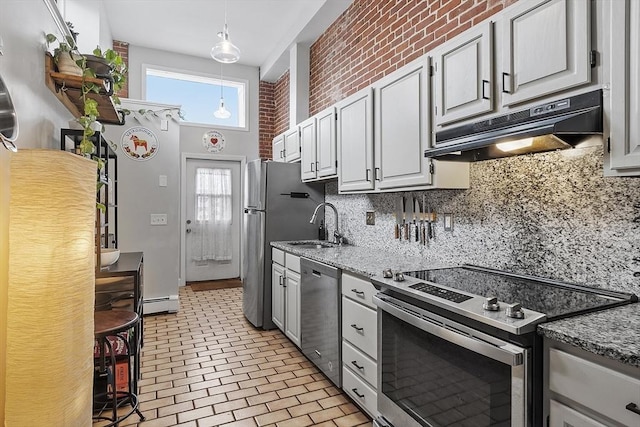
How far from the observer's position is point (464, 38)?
1.84 metres

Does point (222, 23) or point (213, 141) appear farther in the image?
point (213, 141)

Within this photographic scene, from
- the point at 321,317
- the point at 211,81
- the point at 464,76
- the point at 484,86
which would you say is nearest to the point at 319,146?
the point at 321,317

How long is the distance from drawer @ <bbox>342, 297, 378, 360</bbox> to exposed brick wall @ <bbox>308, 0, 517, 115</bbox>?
191cm

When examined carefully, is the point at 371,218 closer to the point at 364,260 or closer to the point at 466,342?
the point at 364,260

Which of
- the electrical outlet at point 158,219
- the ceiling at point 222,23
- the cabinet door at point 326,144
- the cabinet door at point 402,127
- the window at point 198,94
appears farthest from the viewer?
the window at point 198,94

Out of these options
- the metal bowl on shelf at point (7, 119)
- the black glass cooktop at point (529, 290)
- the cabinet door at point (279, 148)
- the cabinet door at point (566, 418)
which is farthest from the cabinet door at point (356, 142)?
the metal bowl on shelf at point (7, 119)

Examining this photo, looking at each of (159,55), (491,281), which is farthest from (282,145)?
(491,281)

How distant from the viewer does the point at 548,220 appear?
1.76m

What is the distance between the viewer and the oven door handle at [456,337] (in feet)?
3.87

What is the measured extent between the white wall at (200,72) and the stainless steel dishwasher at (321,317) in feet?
11.2

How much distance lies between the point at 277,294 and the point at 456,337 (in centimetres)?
229

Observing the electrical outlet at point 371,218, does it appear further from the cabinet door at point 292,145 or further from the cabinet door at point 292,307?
the cabinet door at point 292,145

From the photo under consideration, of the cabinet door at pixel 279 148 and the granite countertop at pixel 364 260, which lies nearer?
the granite countertop at pixel 364 260

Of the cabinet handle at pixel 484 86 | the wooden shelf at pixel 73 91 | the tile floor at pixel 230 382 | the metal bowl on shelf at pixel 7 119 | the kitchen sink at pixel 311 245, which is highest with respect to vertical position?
the wooden shelf at pixel 73 91
